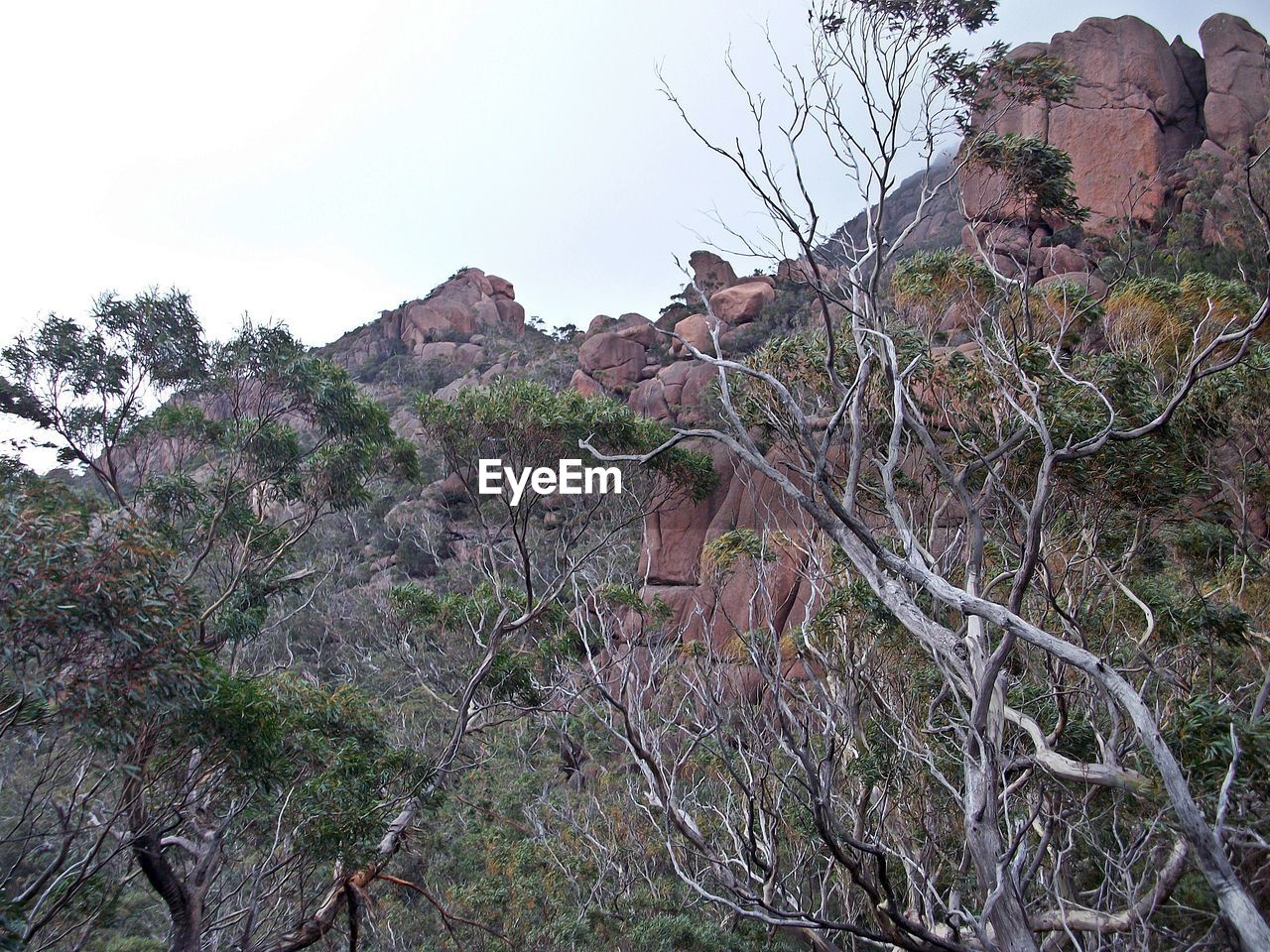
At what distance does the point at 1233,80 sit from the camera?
21562 millimetres

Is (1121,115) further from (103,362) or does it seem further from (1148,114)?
(103,362)

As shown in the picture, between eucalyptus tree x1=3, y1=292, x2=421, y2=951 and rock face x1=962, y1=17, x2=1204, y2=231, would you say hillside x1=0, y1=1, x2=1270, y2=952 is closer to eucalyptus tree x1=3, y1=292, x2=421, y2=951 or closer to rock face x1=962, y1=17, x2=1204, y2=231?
eucalyptus tree x1=3, y1=292, x2=421, y2=951

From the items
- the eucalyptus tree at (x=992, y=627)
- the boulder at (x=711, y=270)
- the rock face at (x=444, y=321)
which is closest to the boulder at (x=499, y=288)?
the rock face at (x=444, y=321)

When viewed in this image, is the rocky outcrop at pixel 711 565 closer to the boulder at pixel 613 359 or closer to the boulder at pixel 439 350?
the boulder at pixel 613 359

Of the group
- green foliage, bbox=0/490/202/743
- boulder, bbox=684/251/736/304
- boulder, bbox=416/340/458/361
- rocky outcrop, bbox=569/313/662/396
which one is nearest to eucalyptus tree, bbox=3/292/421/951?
green foliage, bbox=0/490/202/743

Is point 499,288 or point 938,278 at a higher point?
point 499,288

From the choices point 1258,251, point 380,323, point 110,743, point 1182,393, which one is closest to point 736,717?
point 110,743

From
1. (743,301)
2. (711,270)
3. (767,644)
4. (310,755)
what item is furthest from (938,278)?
(711,270)

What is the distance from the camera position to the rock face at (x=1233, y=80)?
2097cm

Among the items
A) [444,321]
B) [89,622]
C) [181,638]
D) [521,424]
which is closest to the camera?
[89,622]

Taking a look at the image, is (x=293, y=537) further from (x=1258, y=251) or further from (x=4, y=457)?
(x=1258, y=251)

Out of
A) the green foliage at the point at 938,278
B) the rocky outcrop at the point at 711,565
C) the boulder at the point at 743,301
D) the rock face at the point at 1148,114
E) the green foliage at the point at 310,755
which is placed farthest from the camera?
the boulder at the point at 743,301

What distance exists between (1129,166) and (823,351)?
1748cm

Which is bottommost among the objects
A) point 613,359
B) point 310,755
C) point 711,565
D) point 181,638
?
point 711,565
